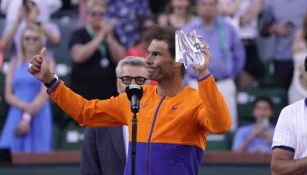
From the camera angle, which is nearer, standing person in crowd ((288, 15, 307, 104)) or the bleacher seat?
standing person in crowd ((288, 15, 307, 104))

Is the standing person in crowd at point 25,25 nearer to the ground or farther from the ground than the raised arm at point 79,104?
farther from the ground

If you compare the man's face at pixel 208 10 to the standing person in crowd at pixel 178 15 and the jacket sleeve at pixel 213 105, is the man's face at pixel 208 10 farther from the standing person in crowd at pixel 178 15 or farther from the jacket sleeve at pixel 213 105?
the jacket sleeve at pixel 213 105

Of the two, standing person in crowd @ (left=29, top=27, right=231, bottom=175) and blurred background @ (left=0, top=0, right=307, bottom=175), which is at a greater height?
blurred background @ (left=0, top=0, right=307, bottom=175)

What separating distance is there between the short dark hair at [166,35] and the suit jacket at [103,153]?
A: 113 centimetres

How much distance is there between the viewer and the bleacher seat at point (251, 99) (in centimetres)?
1208

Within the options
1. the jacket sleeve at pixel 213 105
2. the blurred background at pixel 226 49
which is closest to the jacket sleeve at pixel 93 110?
the jacket sleeve at pixel 213 105

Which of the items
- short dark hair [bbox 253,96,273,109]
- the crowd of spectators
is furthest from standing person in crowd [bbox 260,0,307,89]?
short dark hair [bbox 253,96,273,109]

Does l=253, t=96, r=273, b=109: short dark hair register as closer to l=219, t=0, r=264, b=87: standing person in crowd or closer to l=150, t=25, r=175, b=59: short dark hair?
l=219, t=0, r=264, b=87: standing person in crowd

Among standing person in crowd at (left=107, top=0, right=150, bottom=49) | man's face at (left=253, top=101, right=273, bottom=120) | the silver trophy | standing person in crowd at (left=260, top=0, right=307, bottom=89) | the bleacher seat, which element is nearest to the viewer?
the silver trophy

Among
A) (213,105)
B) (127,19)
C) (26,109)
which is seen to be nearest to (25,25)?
(26,109)

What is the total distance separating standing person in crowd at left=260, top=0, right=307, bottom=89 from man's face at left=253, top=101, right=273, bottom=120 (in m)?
1.02

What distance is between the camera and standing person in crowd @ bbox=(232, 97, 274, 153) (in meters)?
10.9

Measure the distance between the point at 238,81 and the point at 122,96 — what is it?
5.88 m

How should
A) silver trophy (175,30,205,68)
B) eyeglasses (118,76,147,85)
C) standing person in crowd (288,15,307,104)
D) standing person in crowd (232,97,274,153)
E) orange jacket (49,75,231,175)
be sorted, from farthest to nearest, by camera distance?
standing person in crowd (288,15,307,104), standing person in crowd (232,97,274,153), eyeglasses (118,76,147,85), orange jacket (49,75,231,175), silver trophy (175,30,205,68)
